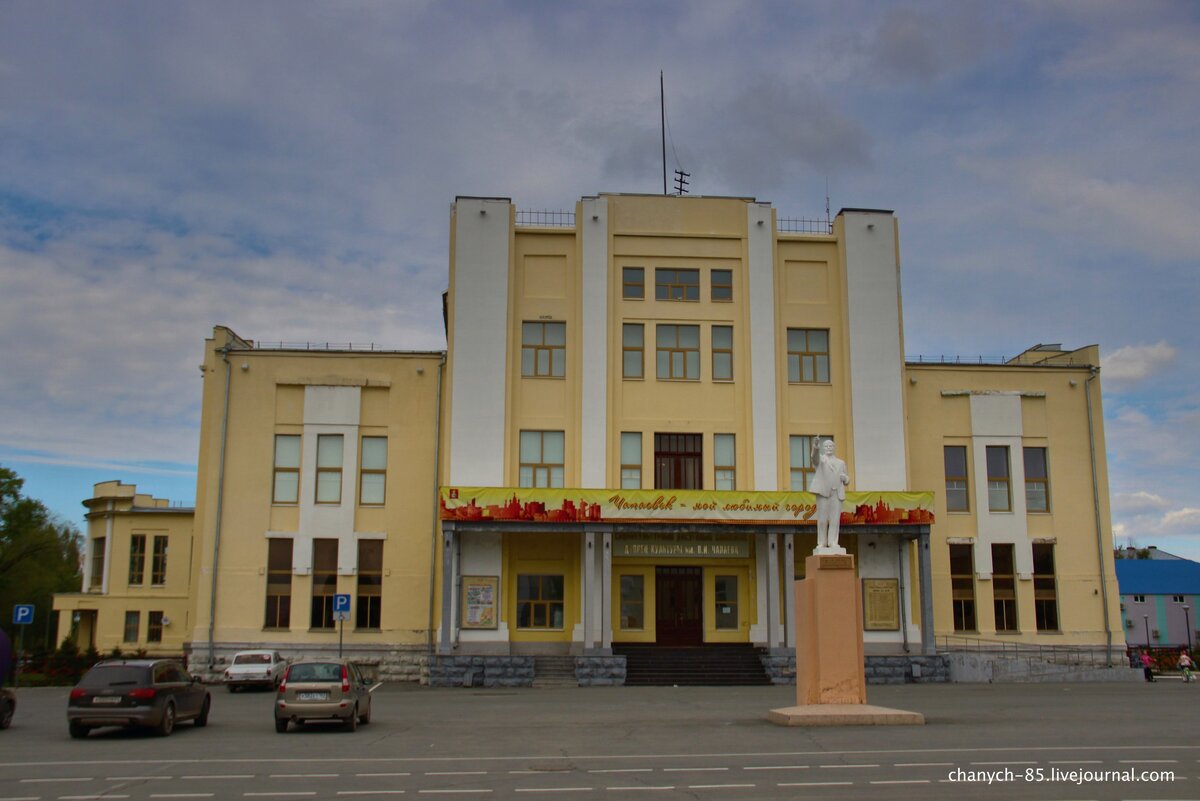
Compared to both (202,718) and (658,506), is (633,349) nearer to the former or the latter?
(658,506)

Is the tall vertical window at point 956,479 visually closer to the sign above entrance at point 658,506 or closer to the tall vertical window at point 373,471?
the sign above entrance at point 658,506

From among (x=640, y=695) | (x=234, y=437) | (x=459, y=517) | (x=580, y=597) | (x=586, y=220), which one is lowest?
(x=640, y=695)

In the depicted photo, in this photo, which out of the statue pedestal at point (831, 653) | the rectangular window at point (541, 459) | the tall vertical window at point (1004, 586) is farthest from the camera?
the tall vertical window at point (1004, 586)

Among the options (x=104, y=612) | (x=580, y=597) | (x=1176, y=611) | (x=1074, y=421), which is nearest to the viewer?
(x=580, y=597)

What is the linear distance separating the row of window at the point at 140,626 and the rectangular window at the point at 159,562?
5.33 feet

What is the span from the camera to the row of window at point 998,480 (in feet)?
132

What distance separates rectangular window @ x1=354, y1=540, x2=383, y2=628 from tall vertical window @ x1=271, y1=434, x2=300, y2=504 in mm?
3074

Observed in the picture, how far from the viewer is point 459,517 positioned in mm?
34750

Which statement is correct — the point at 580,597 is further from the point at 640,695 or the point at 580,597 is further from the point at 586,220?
the point at 586,220

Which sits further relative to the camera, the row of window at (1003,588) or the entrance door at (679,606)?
the row of window at (1003,588)

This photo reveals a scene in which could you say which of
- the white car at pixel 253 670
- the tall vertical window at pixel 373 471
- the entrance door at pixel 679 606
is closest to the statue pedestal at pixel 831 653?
the entrance door at pixel 679 606

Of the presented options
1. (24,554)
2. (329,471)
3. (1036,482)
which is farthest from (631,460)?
(24,554)

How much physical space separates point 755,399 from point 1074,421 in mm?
12444

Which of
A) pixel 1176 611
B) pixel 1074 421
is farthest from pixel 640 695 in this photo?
pixel 1176 611
